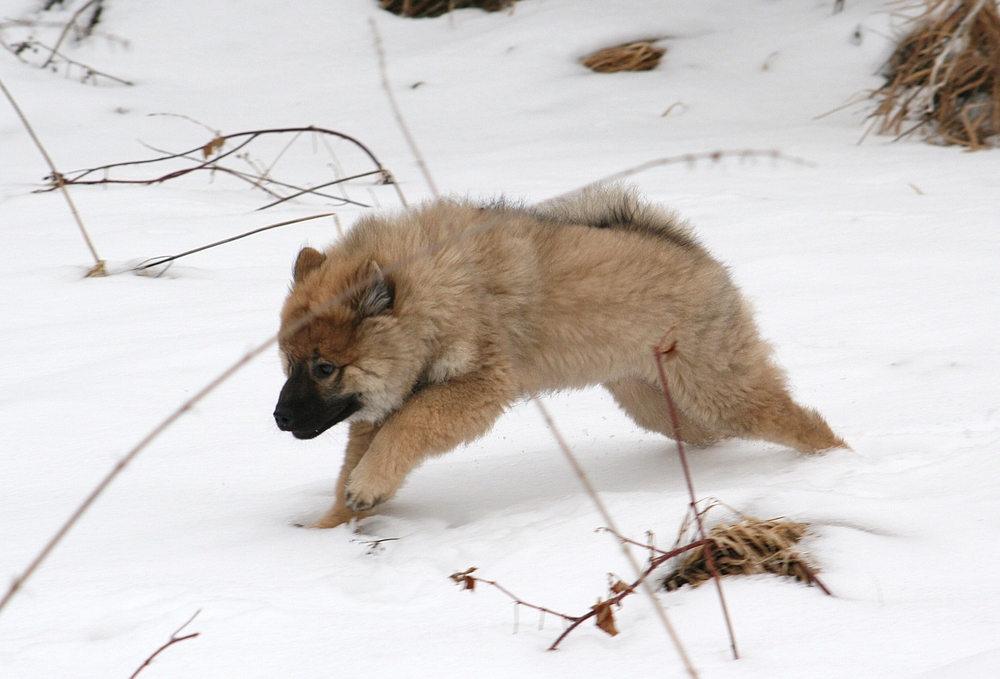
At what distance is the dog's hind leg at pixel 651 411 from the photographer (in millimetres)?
3770

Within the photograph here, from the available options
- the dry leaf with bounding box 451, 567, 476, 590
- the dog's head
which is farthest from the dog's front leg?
the dry leaf with bounding box 451, 567, 476, 590

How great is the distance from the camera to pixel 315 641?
2.10 meters

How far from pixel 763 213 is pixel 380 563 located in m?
4.48

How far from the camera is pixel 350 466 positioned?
10.9ft

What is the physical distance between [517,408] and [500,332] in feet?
3.97

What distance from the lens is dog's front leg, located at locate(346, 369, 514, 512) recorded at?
3.06 m

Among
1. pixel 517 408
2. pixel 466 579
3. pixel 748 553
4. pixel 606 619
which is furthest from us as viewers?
pixel 517 408

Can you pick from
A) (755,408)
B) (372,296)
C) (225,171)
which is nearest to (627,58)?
(225,171)

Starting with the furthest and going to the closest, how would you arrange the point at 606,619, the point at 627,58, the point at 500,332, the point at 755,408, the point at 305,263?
the point at 627,58, the point at 755,408, the point at 305,263, the point at 500,332, the point at 606,619

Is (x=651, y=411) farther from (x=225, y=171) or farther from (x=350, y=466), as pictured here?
(x=225, y=171)

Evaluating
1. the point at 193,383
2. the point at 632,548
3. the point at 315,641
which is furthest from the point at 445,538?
the point at 193,383

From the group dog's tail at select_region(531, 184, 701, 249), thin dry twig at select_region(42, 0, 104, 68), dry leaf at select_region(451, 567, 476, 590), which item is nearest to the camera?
dry leaf at select_region(451, 567, 476, 590)

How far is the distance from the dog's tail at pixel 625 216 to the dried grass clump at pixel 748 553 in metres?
1.47

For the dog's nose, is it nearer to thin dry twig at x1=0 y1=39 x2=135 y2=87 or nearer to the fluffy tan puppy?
the fluffy tan puppy
